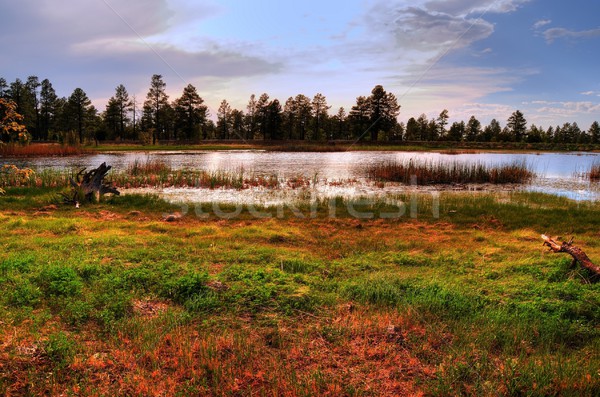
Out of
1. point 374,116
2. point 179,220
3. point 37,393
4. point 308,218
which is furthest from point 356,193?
point 374,116

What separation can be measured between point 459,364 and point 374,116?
94.6m

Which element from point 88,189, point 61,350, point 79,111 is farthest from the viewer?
point 79,111

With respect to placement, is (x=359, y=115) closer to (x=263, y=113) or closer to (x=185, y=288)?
(x=263, y=113)

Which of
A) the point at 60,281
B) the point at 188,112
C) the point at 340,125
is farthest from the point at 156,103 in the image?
the point at 60,281

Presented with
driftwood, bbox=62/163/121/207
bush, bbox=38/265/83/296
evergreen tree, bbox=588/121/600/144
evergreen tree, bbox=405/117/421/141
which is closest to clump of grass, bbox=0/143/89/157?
driftwood, bbox=62/163/121/207

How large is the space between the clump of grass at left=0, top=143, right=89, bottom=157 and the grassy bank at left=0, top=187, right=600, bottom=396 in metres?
36.0

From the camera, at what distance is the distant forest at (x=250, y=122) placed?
85875 millimetres

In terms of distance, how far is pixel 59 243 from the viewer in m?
9.12

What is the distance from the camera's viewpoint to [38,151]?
1678 inches

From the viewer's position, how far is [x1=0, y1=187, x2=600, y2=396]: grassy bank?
14.0 feet

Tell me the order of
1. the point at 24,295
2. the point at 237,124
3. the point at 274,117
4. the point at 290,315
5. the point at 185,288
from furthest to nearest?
the point at 237,124 → the point at 274,117 → the point at 185,288 → the point at 24,295 → the point at 290,315

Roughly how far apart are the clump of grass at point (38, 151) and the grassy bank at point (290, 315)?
118ft

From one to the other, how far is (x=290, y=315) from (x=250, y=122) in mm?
106189

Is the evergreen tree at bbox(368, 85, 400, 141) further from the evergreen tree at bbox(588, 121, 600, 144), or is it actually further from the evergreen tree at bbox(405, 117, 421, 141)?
the evergreen tree at bbox(588, 121, 600, 144)
